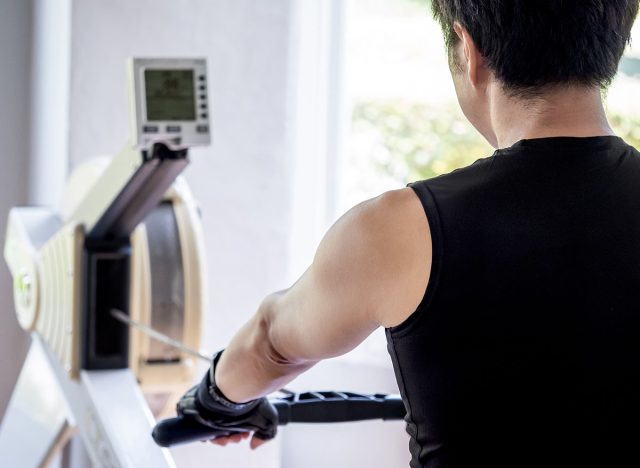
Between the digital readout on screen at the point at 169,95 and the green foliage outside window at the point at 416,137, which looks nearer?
the digital readout on screen at the point at 169,95

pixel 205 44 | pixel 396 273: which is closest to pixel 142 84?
pixel 396 273

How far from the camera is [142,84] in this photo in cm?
166

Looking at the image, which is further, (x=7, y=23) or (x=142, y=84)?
(x=7, y=23)

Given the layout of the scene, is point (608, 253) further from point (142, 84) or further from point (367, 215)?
point (142, 84)

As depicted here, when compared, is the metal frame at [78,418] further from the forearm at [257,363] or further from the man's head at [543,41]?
the man's head at [543,41]

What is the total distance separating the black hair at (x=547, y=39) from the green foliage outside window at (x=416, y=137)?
212 cm

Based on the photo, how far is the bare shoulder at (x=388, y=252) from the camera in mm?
910

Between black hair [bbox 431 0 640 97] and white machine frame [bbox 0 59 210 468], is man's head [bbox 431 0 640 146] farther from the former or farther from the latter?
white machine frame [bbox 0 59 210 468]

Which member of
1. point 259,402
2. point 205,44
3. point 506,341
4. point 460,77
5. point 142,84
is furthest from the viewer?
point 205,44

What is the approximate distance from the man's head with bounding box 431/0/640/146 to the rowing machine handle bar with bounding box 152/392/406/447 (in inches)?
21.5

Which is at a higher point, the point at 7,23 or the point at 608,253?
the point at 7,23

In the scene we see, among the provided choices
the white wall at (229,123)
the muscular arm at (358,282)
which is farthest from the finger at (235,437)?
the white wall at (229,123)

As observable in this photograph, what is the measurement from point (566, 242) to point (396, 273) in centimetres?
15

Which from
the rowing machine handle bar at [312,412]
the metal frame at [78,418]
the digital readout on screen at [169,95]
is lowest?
the metal frame at [78,418]
